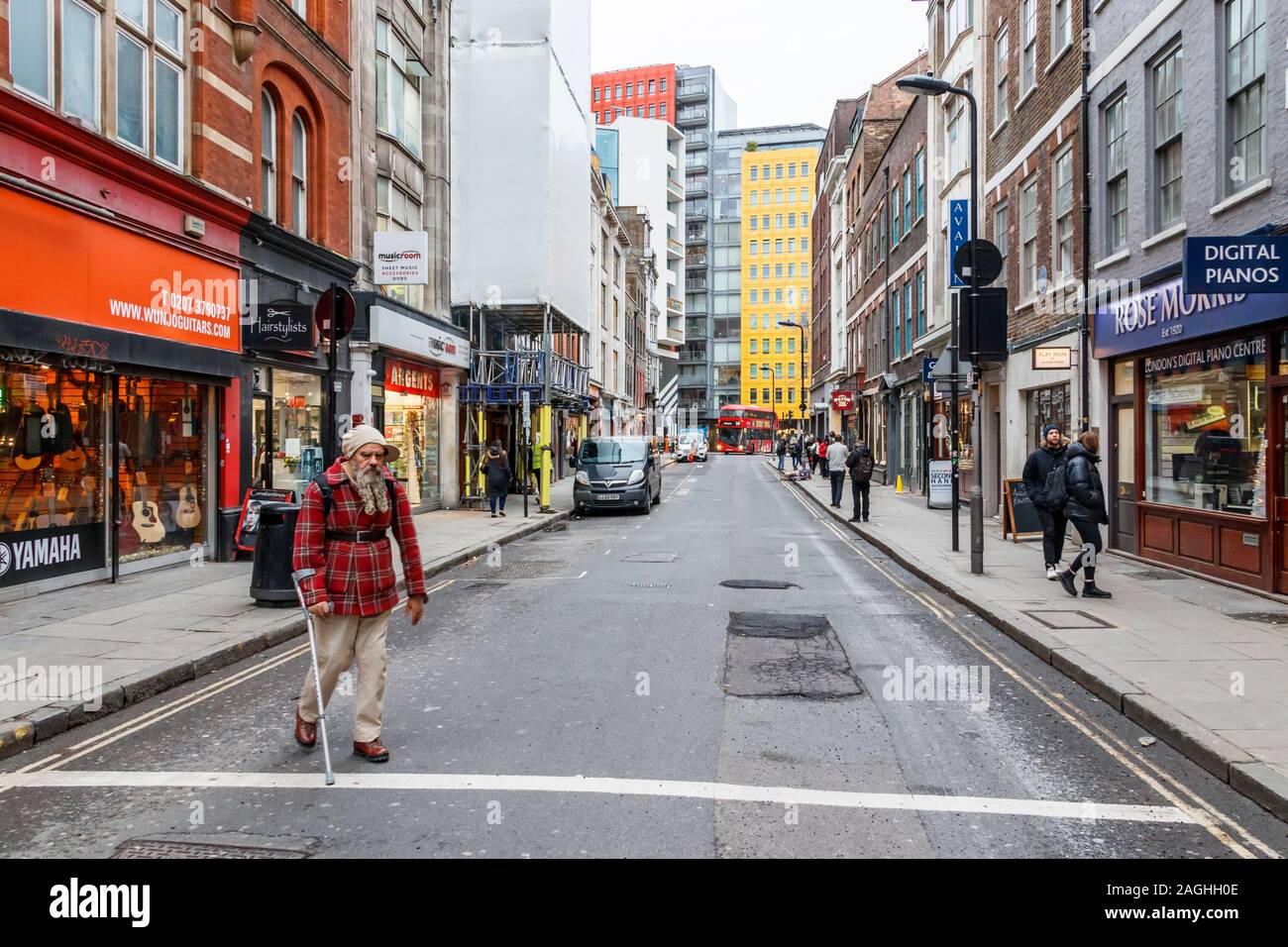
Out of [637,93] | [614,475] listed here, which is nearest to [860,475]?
[614,475]

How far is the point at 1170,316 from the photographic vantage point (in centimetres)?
1185

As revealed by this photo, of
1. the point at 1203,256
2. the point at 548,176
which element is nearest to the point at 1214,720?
the point at 1203,256

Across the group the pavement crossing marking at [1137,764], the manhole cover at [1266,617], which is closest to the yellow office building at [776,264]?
the manhole cover at [1266,617]

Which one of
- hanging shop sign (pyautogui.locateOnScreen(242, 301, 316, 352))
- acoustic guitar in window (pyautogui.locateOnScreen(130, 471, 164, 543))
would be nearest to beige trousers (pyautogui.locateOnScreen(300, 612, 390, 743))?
acoustic guitar in window (pyautogui.locateOnScreen(130, 471, 164, 543))

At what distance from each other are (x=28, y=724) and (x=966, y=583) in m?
9.37

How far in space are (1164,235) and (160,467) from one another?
1335cm

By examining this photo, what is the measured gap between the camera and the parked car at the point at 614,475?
901 inches

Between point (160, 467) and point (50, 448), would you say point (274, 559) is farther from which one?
point (160, 467)

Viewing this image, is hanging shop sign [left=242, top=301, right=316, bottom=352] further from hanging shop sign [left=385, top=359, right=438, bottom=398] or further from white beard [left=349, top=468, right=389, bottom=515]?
white beard [left=349, top=468, right=389, bottom=515]

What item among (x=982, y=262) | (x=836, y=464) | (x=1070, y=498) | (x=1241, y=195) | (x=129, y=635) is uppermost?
(x=1241, y=195)

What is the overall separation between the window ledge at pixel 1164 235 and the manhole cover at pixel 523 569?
29.9 ft

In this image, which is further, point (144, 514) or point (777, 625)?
point (144, 514)

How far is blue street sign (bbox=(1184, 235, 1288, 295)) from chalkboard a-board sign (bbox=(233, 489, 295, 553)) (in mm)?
10477
